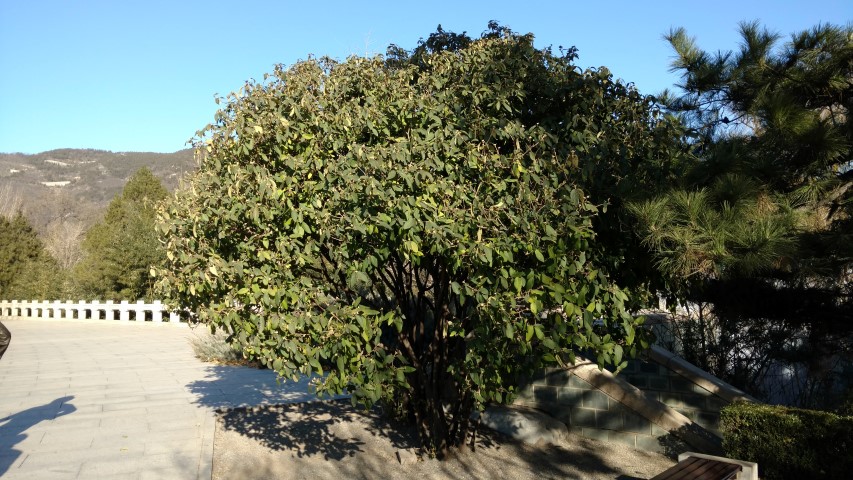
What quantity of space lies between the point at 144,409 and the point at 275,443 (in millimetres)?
2543

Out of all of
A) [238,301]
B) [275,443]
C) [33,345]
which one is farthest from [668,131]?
[33,345]

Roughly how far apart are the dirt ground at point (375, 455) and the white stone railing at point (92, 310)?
1537 cm

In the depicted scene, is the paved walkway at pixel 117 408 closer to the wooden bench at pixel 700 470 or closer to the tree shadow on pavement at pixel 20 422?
the tree shadow on pavement at pixel 20 422

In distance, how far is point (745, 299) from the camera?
7.46 meters

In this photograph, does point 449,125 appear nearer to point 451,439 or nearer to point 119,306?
point 451,439

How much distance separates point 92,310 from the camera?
32000mm

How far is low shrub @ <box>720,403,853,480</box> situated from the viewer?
230 inches

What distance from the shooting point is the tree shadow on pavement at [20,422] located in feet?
23.4

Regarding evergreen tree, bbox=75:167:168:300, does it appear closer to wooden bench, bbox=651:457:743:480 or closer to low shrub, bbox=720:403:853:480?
Result: low shrub, bbox=720:403:853:480

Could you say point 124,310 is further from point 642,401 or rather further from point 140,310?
point 642,401

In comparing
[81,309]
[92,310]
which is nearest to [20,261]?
[81,309]

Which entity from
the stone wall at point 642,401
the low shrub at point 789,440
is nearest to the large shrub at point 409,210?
the low shrub at point 789,440

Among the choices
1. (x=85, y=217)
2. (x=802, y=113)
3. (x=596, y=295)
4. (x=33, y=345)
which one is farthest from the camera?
(x=85, y=217)

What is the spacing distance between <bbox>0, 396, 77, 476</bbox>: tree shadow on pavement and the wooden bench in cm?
575
